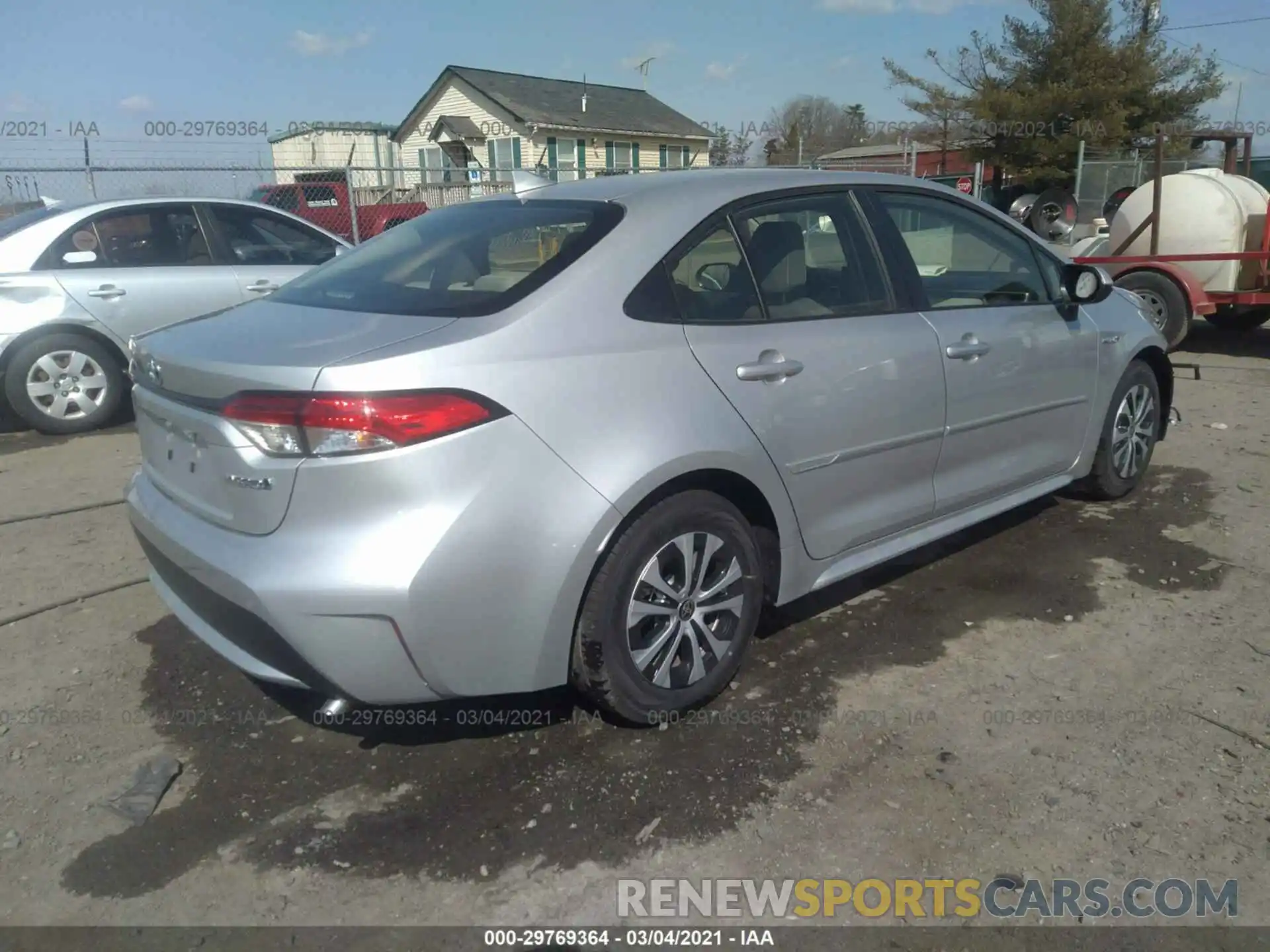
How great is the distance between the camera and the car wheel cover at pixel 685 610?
2824 mm

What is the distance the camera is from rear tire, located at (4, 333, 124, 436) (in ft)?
21.6

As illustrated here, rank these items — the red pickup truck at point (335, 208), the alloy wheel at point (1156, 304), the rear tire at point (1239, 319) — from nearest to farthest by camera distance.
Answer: the alloy wheel at point (1156, 304)
the rear tire at point (1239, 319)
the red pickup truck at point (335, 208)

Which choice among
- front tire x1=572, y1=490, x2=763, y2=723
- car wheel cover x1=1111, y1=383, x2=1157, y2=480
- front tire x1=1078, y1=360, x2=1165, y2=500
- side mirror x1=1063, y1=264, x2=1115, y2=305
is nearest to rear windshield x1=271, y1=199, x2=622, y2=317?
front tire x1=572, y1=490, x2=763, y2=723

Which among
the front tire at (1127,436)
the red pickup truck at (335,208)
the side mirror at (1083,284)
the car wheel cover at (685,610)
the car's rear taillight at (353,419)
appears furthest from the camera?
the red pickup truck at (335,208)

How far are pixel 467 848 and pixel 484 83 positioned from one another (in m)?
34.1

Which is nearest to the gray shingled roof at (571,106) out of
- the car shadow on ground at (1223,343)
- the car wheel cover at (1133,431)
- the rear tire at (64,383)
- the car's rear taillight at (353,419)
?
the car shadow on ground at (1223,343)

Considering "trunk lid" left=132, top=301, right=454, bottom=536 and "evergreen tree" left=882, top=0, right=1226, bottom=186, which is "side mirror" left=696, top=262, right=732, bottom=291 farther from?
"evergreen tree" left=882, top=0, right=1226, bottom=186

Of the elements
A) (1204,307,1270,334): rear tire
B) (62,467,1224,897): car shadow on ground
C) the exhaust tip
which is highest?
(1204,307,1270,334): rear tire

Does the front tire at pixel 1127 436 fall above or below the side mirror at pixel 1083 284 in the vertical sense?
below

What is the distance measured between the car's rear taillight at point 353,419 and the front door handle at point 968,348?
78.7 inches

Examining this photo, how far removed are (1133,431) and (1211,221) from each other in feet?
17.6

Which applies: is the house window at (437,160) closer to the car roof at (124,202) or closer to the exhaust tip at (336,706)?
the car roof at (124,202)

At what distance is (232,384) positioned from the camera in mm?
2479

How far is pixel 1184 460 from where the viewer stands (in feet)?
19.2
